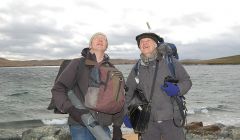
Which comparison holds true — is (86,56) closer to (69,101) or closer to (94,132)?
(69,101)

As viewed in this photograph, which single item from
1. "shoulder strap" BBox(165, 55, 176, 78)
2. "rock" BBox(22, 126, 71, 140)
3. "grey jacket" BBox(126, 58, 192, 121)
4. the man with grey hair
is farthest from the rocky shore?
the man with grey hair

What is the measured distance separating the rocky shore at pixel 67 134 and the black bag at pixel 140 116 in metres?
6.71

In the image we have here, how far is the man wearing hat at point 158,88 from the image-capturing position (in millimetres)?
6066

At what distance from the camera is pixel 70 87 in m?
5.28

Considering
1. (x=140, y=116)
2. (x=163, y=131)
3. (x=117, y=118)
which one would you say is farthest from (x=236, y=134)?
(x=117, y=118)

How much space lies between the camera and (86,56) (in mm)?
5438

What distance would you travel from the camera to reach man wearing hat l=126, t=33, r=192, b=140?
19.9 feet

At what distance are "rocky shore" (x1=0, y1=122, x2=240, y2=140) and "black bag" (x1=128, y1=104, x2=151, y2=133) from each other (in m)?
6.71

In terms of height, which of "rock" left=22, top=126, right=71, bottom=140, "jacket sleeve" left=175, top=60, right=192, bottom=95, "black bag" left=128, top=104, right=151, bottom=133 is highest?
"jacket sleeve" left=175, top=60, right=192, bottom=95

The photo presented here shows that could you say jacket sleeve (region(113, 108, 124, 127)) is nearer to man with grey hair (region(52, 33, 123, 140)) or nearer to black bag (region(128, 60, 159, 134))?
man with grey hair (region(52, 33, 123, 140))

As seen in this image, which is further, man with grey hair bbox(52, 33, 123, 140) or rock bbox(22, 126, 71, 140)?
rock bbox(22, 126, 71, 140)

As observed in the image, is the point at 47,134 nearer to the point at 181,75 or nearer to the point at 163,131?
the point at 163,131

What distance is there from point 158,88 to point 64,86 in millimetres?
1609

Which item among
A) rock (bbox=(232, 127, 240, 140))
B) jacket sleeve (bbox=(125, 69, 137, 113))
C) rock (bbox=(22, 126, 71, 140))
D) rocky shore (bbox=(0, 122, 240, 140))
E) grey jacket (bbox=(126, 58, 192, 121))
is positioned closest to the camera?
grey jacket (bbox=(126, 58, 192, 121))
